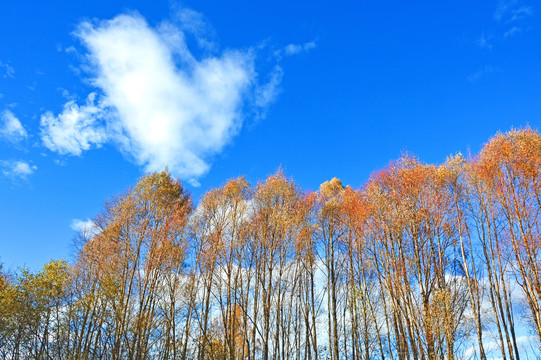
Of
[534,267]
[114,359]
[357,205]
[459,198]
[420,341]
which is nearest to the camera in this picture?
[420,341]

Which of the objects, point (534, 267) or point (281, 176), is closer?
point (534, 267)

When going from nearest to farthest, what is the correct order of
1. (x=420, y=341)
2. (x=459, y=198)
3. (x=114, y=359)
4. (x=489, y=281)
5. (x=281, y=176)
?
(x=420, y=341), (x=114, y=359), (x=489, y=281), (x=459, y=198), (x=281, y=176)

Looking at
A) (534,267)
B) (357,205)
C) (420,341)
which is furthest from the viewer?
(357,205)

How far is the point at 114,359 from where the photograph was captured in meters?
15.9

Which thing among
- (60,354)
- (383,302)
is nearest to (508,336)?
(383,302)

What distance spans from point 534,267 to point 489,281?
2.72 meters

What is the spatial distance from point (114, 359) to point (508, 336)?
1922cm

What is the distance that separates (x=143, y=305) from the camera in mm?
17844

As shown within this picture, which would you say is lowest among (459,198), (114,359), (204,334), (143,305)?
(114,359)

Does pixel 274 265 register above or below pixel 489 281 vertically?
above

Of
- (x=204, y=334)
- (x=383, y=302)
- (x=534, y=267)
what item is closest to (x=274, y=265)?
(x=204, y=334)

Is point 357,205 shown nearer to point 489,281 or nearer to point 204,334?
point 489,281

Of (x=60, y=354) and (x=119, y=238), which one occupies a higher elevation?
(x=119, y=238)

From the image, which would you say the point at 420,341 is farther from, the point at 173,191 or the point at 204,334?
the point at 173,191
